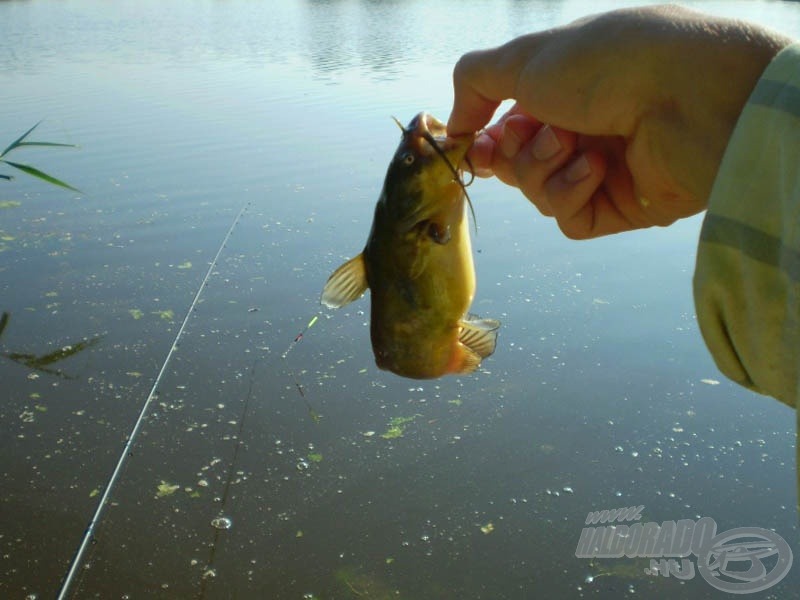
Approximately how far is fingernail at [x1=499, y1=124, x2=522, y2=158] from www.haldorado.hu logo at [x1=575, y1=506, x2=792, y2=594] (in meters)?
2.19

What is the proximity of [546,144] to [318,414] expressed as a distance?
2883mm

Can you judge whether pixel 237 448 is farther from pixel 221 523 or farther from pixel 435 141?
pixel 435 141

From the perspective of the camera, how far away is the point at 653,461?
4.13m

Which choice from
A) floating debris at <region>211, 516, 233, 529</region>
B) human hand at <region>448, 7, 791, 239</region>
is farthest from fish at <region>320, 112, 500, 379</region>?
floating debris at <region>211, 516, 233, 529</region>

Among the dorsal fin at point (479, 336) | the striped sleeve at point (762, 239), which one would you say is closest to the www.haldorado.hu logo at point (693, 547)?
the dorsal fin at point (479, 336)

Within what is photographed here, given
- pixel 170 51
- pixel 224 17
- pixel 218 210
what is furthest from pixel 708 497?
pixel 224 17

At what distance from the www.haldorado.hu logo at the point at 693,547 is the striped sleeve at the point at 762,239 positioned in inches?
103

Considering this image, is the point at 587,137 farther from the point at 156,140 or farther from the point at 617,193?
the point at 156,140

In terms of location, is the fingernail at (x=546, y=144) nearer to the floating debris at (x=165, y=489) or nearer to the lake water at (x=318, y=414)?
the lake water at (x=318, y=414)

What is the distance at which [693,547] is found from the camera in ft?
12.0

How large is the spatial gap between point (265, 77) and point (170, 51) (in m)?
4.59

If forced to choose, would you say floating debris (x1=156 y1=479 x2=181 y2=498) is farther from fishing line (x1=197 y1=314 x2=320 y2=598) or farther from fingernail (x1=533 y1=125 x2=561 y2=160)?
fingernail (x1=533 y1=125 x2=561 y2=160)

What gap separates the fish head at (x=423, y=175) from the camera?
1.83 m

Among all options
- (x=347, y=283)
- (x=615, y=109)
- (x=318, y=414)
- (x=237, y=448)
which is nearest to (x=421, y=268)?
(x=347, y=283)
